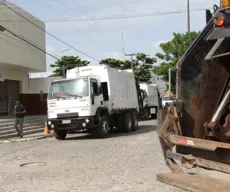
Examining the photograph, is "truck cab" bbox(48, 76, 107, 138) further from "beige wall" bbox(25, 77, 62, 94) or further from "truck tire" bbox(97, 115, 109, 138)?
"beige wall" bbox(25, 77, 62, 94)

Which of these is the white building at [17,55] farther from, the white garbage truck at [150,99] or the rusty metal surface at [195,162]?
the rusty metal surface at [195,162]

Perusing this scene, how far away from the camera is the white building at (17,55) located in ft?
65.6

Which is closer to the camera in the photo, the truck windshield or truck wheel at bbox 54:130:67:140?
the truck windshield

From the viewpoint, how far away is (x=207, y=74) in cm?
485

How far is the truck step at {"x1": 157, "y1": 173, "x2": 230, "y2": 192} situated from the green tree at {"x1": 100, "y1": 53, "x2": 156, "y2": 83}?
47.0 m

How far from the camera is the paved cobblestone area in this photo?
21.7 feet

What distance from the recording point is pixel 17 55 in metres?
20.8

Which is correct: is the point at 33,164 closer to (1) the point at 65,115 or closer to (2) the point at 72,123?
(2) the point at 72,123

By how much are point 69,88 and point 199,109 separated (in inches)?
408

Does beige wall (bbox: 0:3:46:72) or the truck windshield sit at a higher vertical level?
beige wall (bbox: 0:3:46:72)

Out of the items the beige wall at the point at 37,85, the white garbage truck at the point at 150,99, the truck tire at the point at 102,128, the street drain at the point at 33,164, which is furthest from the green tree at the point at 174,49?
the street drain at the point at 33,164

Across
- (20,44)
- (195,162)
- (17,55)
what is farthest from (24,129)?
(195,162)

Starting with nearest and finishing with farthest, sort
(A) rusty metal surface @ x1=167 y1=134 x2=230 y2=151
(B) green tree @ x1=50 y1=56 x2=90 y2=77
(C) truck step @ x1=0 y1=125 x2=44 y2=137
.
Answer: (A) rusty metal surface @ x1=167 y1=134 x2=230 y2=151, (C) truck step @ x1=0 y1=125 x2=44 y2=137, (B) green tree @ x1=50 y1=56 x2=90 y2=77

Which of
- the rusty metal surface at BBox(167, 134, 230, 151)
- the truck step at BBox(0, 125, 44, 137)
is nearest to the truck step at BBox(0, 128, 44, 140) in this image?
the truck step at BBox(0, 125, 44, 137)
